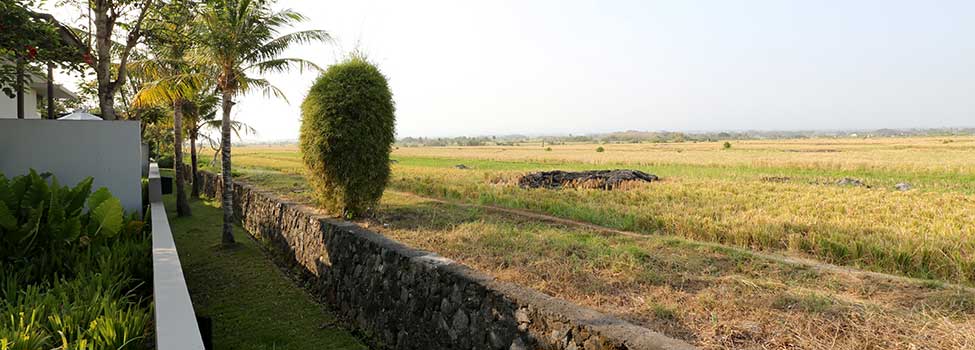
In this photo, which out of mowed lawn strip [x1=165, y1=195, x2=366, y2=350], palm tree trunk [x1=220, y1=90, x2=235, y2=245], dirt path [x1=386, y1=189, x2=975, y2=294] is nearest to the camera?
dirt path [x1=386, y1=189, x2=975, y2=294]

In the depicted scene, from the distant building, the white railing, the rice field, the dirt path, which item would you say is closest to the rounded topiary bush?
the dirt path

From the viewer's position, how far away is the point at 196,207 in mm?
18062

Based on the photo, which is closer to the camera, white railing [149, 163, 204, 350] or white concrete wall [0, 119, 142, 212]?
white railing [149, 163, 204, 350]

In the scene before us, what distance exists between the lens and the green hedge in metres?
3.62

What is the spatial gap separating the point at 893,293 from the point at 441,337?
4.21 m

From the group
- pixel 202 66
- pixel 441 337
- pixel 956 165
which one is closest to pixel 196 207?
pixel 202 66

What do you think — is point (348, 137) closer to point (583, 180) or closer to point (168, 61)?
point (168, 61)

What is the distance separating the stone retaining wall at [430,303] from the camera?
12.6 ft

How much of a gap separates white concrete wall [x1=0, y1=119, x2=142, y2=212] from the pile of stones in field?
464 inches

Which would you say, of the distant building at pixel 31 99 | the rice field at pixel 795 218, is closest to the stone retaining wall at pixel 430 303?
the rice field at pixel 795 218

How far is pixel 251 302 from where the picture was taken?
7.79 metres

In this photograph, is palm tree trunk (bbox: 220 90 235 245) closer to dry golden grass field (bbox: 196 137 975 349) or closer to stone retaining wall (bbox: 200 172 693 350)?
dry golden grass field (bbox: 196 137 975 349)

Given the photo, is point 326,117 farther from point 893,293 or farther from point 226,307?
point 893,293

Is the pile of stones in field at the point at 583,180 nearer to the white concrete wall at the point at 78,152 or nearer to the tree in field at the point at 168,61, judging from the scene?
the tree in field at the point at 168,61
